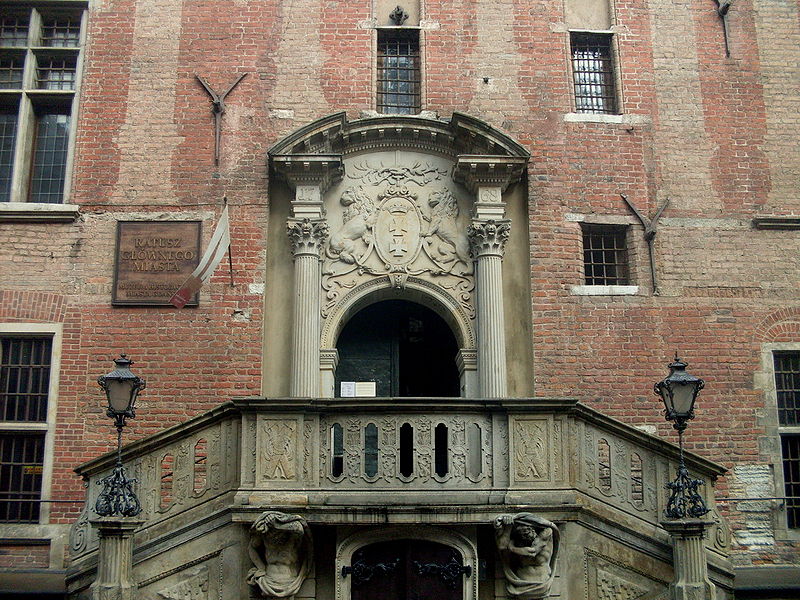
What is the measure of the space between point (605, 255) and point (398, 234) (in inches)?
125

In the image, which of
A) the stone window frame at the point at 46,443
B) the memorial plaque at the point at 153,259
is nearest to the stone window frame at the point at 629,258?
the memorial plaque at the point at 153,259

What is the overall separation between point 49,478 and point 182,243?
3754 mm

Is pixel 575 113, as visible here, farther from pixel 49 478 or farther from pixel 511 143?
pixel 49 478

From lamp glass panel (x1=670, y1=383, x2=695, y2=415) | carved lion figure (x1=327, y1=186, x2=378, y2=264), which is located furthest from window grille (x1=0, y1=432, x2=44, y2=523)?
lamp glass panel (x1=670, y1=383, x2=695, y2=415)

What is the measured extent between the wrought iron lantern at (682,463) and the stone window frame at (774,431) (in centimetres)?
375

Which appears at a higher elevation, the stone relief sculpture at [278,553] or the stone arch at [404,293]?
the stone arch at [404,293]

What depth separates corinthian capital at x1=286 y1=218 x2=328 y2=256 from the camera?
1335 cm

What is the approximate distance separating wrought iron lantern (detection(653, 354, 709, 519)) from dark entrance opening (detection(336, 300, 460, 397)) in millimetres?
4681

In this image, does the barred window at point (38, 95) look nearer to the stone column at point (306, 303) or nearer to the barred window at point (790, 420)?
the stone column at point (306, 303)

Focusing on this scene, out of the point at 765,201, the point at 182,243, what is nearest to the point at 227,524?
the point at 182,243

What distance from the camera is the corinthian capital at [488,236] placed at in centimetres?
1338

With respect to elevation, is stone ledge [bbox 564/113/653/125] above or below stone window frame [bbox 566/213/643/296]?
above

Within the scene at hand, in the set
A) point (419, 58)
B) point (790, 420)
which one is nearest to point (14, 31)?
point (419, 58)

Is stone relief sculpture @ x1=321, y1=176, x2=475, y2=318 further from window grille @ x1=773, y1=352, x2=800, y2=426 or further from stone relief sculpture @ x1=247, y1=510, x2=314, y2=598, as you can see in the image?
window grille @ x1=773, y1=352, x2=800, y2=426
